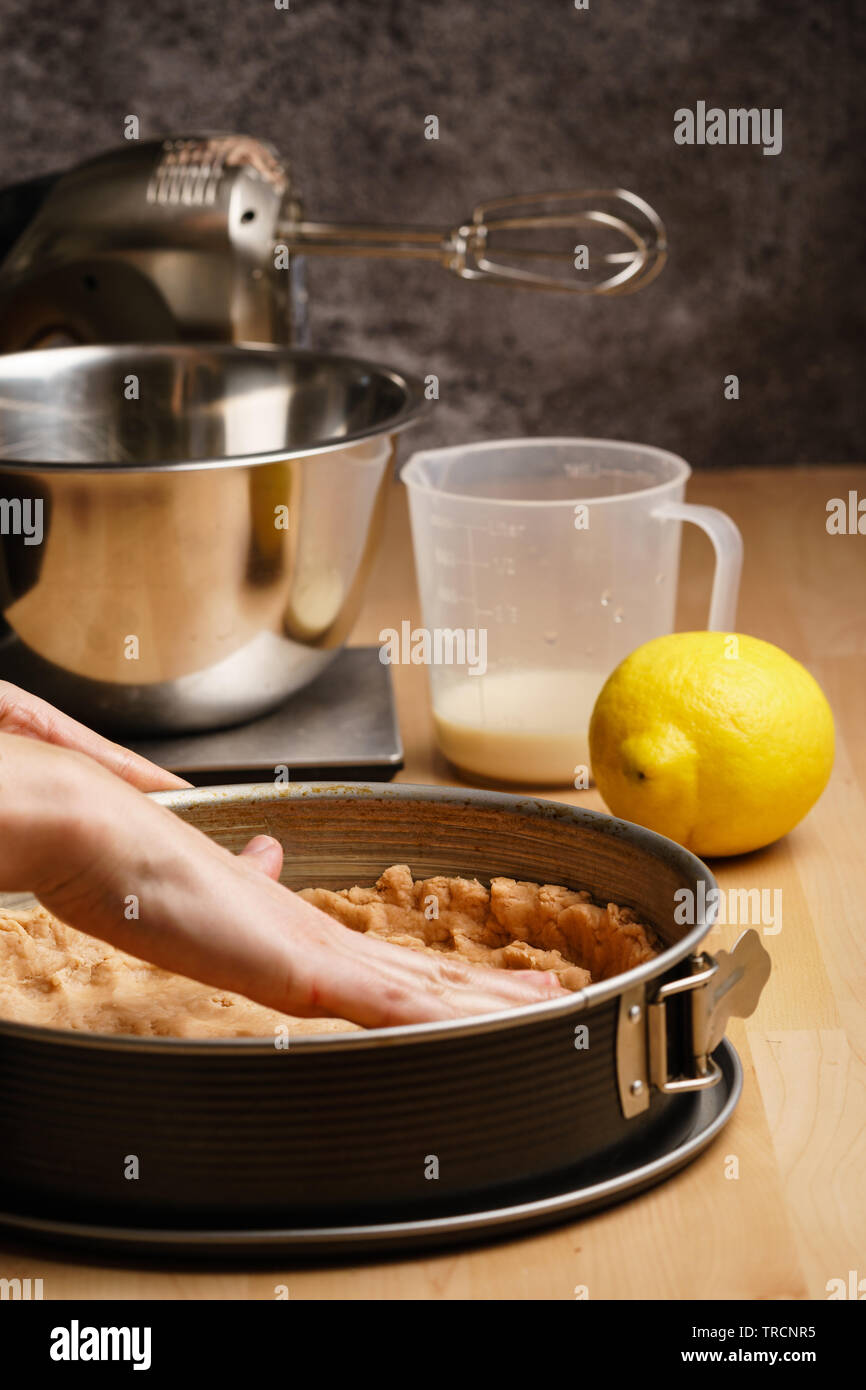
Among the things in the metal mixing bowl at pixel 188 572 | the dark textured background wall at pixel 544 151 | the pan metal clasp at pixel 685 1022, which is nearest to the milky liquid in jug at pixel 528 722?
the metal mixing bowl at pixel 188 572

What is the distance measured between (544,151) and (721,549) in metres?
0.87

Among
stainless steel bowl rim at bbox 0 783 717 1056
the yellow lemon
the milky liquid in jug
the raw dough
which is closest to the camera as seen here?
stainless steel bowl rim at bbox 0 783 717 1056

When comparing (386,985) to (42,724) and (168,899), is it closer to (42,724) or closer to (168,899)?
(168,899)

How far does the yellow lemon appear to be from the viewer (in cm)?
78

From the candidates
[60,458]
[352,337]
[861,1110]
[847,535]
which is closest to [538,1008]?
[861,1110]

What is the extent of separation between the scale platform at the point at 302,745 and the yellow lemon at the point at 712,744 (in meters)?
0.16

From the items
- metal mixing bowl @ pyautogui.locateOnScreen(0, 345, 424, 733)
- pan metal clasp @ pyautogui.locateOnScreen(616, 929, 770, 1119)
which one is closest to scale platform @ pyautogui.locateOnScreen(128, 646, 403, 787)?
metal mixing bowl @ pyautogui.locateOnScreen(0, 345, 424, 733)

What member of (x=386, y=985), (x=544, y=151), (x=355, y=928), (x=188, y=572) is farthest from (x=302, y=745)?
(x=544, y=151)

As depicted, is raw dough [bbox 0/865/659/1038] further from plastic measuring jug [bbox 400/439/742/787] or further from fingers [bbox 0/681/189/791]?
plastic measuring jug [bbox 400/439/742/787]

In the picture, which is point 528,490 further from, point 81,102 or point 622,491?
point 81,102

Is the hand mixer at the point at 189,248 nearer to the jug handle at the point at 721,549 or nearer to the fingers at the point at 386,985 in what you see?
the jug handle at the point at 721,549

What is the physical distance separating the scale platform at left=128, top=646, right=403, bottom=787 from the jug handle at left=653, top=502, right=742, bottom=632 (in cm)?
20

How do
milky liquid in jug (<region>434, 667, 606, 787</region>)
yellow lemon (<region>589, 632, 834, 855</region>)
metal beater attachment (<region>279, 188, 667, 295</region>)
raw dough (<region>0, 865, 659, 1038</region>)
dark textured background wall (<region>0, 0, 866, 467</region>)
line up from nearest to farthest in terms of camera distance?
raw dough (<region>0, 865, 659, 1038</region>)
yellow lemon (<region>589, 632, 834, 855</region>)
milky liquid in jug (<region>434, 667, 606, 787</region>)
metal beater attachment (<region>279, 188, 667, 295</region>)
dark textured background wall (<region>0, 0, 866, 467</region>)

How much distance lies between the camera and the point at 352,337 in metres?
1.68
